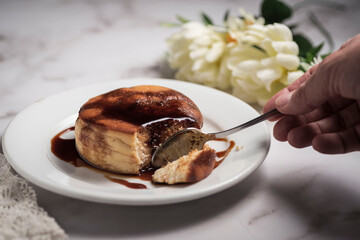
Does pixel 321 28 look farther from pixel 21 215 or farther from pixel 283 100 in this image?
pixel 21 215

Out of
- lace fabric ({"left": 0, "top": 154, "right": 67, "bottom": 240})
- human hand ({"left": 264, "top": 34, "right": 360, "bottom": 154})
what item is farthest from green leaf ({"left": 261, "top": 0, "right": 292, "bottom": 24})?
lace fabric ({"left": 0, "top": 154, "right": 67, "bottom": 240})

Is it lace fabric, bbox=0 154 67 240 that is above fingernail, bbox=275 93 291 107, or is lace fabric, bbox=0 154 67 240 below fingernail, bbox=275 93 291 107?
below

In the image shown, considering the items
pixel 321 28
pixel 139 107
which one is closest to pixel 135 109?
pixel 139 107

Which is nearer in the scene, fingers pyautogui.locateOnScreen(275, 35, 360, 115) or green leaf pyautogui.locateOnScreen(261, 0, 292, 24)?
fingers pyautogui.locateOnScreen(275, 35, 360, 115)

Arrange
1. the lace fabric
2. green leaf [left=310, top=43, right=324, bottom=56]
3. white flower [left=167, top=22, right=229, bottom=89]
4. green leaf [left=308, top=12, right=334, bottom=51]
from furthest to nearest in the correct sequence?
green leaf [left=308, top=12, right=334, bottom=51], white flower [left=167, top=22, right=229, bottom=89], green leaf [left=310, top=43, right=324, bottom=56], the lace fabric

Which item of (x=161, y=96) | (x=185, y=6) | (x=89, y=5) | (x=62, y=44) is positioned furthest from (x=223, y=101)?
(x=89, y=5)

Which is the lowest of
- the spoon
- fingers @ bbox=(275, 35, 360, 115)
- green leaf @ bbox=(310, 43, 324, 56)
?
the spoon

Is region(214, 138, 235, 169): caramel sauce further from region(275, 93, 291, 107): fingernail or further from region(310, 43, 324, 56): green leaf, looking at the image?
region(310, 43, 324, 56): green leaf

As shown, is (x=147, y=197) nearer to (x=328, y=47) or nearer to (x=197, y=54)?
(x=197, y=54)
